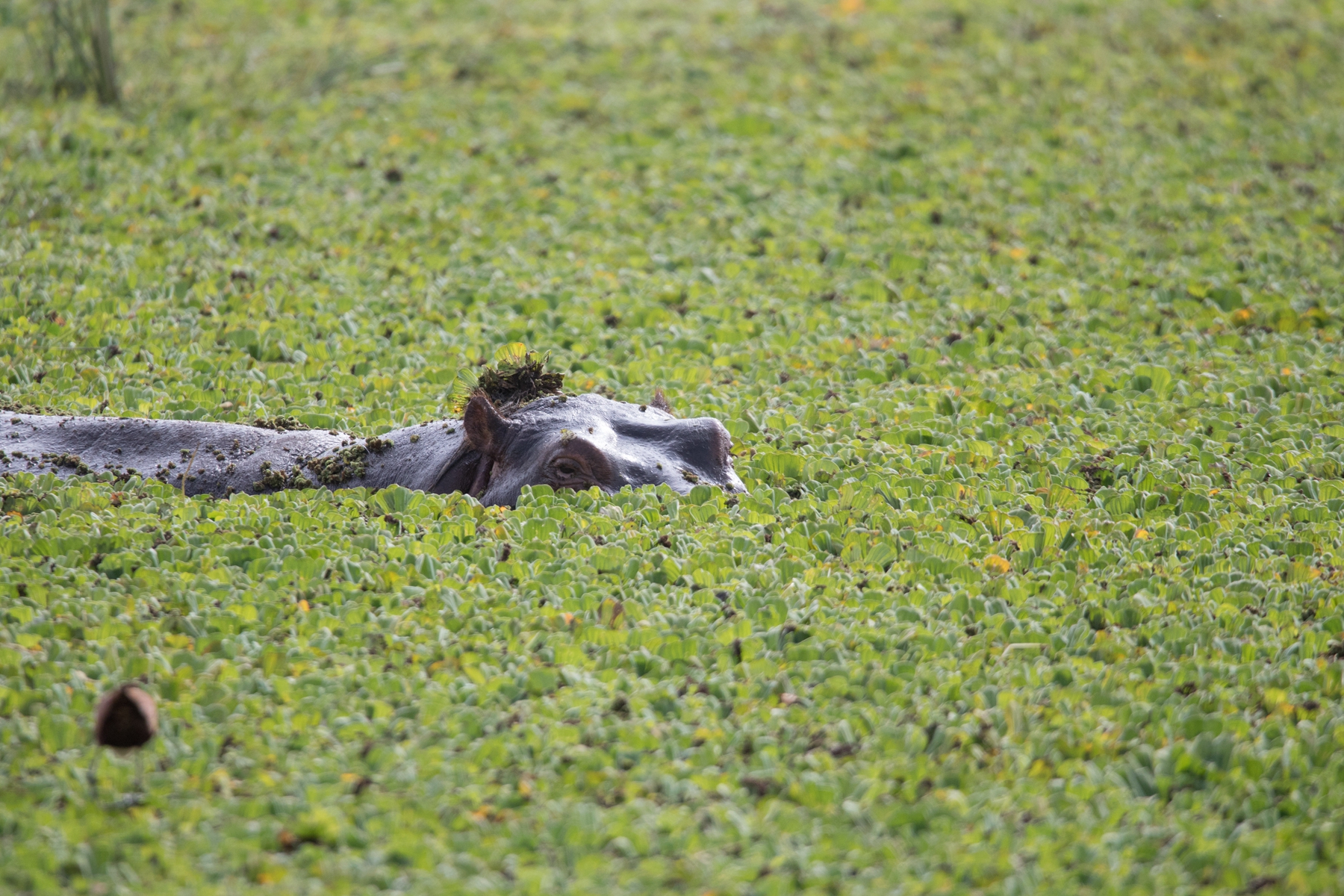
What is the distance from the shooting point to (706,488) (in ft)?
16.2

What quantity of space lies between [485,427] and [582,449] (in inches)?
17.1

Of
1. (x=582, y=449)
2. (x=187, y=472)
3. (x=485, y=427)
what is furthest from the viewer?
(x=187, y=472)

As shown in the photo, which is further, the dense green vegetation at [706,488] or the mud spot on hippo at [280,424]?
the mud spot on hippo at [280,424]

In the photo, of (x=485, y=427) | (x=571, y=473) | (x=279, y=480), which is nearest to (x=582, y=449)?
(x=571, y=473)

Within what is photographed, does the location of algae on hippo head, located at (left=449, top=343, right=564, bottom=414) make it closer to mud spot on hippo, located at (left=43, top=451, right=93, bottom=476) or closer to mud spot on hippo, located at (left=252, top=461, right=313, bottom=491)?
mud spot on hippo, located at (left=252, top=461, right=313, bottom=491)

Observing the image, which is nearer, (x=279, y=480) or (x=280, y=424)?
(x=279, y=480)

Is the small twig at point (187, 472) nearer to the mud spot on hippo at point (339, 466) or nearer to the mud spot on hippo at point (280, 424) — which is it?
the mud spot on hippo at point (280, 424)

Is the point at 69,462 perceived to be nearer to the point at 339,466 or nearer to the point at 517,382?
the point at 339,466

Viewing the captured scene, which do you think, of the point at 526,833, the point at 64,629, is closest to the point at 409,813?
the point at 526,833

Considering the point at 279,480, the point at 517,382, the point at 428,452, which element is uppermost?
the point at 517,382

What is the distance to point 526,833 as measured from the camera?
3164 mm

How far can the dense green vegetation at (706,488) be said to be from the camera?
10.7 ft

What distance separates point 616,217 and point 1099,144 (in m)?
4.34

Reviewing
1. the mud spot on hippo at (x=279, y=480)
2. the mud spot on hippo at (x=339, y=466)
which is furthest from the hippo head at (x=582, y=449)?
the mud spot on hippo at (x=279, y=480)
